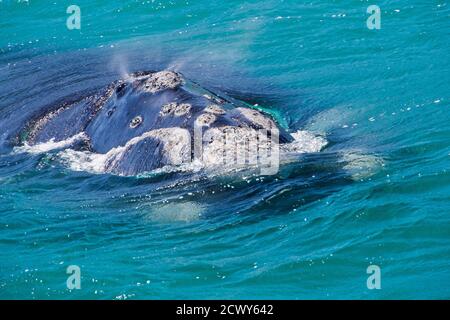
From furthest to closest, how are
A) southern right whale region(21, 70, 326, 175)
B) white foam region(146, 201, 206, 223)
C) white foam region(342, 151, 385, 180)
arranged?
southern right whale region(21, 70, 326, 175) → white foam region(342, 151, 385, 180) → white foam region(146, 201, 206, 223)

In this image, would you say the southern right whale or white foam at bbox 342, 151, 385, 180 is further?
the southern right whale

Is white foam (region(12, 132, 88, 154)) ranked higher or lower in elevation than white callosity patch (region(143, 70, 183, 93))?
lower

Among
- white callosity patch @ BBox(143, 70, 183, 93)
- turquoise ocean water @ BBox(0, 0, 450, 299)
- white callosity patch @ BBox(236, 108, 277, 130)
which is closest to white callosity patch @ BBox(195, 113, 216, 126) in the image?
white callosity patch @ BBox(236, 108, 277, 130)

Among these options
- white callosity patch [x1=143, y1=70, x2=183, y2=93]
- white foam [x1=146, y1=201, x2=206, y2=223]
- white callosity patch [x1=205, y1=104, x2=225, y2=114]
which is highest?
white callosity patch [x1=143, y1=70, x2=183, y2=93]

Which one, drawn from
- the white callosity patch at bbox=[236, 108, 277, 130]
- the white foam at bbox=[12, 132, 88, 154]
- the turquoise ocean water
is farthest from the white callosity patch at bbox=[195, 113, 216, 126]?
the white foam at bbox=[12, 132, 88, 154]

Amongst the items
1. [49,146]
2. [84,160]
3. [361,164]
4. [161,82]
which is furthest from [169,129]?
[49,146]

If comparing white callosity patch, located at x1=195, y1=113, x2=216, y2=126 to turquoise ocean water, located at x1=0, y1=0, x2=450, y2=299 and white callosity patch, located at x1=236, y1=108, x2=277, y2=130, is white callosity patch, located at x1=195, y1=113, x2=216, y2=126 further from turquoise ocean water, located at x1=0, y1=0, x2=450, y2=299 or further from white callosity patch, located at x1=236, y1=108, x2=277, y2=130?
turquoise ocean water, located at x1=0, y1=0, x2=450, y2=299

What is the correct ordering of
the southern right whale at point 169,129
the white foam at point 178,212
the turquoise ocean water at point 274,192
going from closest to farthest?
the turquoise ocean water at point 274,192
the white foam at point 178,212
the southern right whale at point 169,129

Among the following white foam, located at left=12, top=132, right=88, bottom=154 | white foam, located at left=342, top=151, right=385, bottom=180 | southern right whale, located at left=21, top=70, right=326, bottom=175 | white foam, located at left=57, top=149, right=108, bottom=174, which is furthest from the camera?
white foam, located at left=12, top=132, right=88, bottom=154

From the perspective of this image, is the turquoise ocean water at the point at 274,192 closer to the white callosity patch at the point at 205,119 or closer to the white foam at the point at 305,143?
the white foam at the point at 305,143

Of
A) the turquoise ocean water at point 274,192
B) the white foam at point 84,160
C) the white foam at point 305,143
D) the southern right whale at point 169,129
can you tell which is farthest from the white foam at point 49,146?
the white foam at point 305,143
